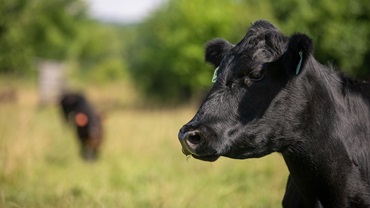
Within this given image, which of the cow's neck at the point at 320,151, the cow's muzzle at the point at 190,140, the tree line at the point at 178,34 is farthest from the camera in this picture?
the tree line at the point at 178,34

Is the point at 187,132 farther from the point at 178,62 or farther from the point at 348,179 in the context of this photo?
the point at 178,62

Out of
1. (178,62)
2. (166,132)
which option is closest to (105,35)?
(178,62)

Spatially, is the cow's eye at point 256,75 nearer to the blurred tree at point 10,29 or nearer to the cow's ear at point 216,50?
the cow's ear at point 216,50

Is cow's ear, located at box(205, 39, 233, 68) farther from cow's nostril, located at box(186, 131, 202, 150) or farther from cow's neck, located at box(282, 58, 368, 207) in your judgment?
cow's nostril, located at box(186, 131, 202, 150)

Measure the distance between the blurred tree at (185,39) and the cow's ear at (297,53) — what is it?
45.6 feet

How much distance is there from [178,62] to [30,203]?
2019 cm

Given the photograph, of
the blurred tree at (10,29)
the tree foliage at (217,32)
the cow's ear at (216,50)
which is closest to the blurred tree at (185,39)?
the tree foliage at (217,32)

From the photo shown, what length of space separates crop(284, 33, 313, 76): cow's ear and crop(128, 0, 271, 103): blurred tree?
45.6 feet

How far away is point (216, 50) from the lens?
3.51 meters

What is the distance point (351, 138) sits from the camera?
10.5 feet

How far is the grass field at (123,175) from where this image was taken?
524 centimetres

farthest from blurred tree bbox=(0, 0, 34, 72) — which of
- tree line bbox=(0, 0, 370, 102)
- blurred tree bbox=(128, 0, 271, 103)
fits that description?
blurred tree bbox=(128, 0, 271, 103)

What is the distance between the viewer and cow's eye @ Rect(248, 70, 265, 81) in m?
2.95

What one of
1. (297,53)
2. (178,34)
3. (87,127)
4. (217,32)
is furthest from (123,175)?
(178,34)
